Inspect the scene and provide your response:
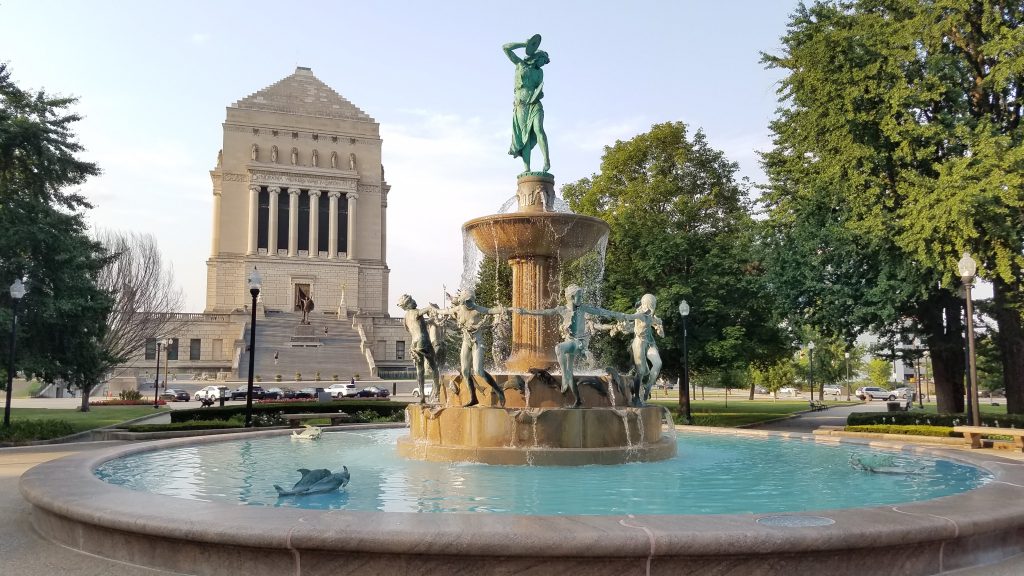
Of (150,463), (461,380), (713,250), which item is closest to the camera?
(150,463)

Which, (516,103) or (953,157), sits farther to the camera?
(953,157)

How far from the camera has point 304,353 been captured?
2515 inches

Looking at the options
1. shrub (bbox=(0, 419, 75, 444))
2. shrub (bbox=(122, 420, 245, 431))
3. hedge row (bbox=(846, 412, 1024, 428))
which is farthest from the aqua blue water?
hedge row (bbox=(846, 412, 1024, 428))

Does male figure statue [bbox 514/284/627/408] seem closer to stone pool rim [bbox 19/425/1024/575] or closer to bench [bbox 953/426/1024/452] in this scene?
stone pool rim [bbox 19/425/1024/575]

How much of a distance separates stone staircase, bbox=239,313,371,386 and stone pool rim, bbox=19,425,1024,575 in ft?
163

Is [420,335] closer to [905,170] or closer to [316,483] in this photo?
[316,483]

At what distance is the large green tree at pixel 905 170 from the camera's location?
20156 millimetres

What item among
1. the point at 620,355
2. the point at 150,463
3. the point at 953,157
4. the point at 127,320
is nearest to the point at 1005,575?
the point at 150,463

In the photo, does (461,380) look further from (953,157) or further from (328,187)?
(328,187)

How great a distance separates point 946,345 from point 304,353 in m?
51.1

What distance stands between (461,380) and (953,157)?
16411 millimetres

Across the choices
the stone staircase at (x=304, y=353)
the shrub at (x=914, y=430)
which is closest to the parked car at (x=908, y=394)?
the shrub at (x=914, y=430)

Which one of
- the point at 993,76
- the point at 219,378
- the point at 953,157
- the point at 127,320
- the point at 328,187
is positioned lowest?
the point at 219,378

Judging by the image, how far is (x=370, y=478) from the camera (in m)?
10.0
